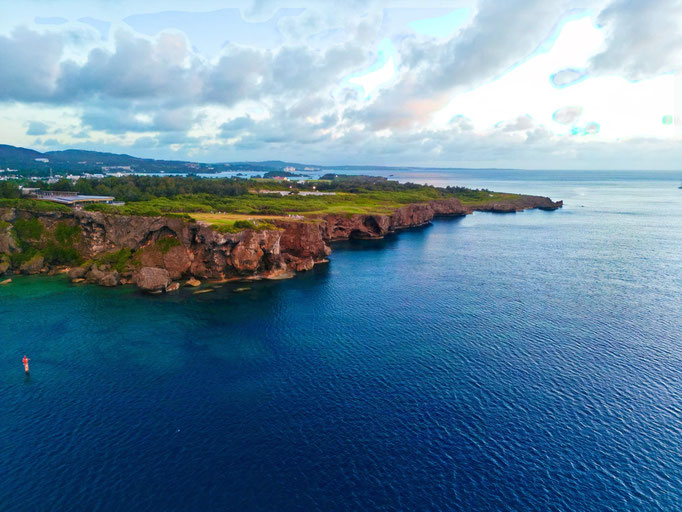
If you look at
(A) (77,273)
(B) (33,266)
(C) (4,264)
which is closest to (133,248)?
(A) (77,273)

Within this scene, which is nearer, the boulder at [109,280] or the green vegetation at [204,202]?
the boulder at [109,280]

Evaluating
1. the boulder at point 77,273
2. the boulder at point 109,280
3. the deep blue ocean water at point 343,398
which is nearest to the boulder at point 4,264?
the deep blue ocean water at point 343,398

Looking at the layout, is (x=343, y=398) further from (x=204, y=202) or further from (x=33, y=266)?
(x=204, y=202)

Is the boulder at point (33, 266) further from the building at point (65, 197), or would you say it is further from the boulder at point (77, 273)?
the building at point (65, 197)

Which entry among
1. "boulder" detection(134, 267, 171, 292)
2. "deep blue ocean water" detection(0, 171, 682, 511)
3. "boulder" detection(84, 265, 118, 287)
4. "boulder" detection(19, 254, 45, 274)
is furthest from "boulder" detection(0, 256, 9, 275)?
"boulder" detection(134, 267, 171, 292)

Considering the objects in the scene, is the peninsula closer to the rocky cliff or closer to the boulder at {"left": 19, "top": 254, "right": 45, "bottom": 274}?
the boulder at {"left": 19, "top": 254, "right": 45, "bottom": 274}

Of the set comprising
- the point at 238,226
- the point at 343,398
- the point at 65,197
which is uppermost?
the point at 65,197
